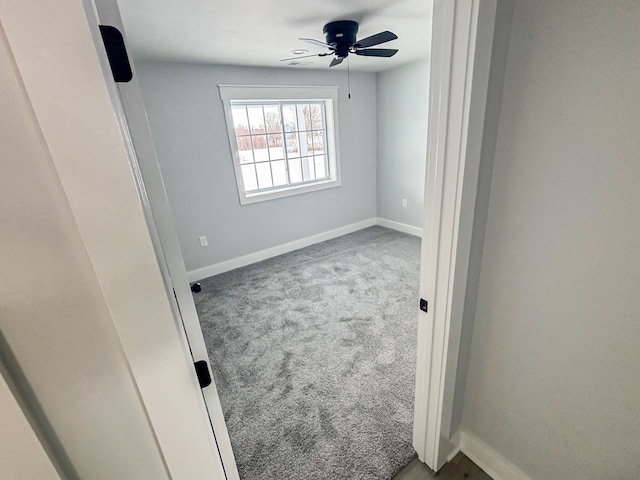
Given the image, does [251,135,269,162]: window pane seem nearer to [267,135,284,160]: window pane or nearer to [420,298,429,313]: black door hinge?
[267,135,284,160]: window pane

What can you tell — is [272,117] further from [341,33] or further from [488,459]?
[488,459]

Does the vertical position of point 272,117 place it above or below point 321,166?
above

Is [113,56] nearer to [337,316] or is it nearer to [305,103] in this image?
[337,316]

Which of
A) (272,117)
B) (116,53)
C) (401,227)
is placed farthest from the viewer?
(401,227)

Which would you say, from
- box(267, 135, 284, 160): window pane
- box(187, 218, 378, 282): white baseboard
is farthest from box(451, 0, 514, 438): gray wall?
box(267, 135, 284, 160): window pane

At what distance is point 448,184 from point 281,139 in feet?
10.4

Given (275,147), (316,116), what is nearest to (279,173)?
(275,147)

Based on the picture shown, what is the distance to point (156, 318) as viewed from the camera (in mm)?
457

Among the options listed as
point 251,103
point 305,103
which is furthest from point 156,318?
point 305,103

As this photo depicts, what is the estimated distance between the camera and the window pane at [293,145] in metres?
3.79

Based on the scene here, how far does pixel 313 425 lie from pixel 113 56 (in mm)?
1760

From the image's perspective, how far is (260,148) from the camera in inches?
142

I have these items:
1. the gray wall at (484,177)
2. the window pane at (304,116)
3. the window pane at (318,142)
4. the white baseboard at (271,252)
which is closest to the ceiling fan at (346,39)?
the gray wall at (484,177)

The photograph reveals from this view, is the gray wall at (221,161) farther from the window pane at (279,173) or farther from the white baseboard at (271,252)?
the window pane at (279,173)
